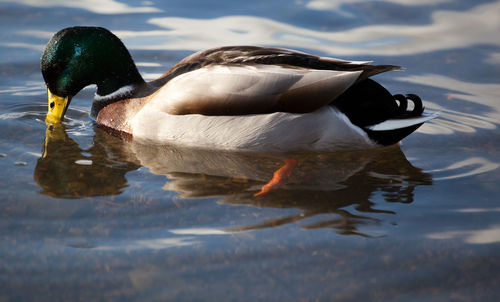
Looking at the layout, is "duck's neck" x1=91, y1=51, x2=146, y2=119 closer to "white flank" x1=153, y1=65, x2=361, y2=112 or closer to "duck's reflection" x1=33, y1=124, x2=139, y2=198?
"duck's reflection" x1=33, y1=124, x2=139, y2=198

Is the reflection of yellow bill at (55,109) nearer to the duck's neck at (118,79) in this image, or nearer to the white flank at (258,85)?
the duck's neck at (118,79)

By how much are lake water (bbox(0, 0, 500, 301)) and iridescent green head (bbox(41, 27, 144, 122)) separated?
0.34 m

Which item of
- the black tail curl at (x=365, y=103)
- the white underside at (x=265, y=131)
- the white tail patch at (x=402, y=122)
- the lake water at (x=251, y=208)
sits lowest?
the lake water at (x=251, y=208)

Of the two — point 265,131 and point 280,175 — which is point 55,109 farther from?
point 280,175

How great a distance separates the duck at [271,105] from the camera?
5.18 meters

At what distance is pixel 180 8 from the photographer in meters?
8.84

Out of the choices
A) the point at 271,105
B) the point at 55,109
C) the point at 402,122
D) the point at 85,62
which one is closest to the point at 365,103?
the point at 402,122

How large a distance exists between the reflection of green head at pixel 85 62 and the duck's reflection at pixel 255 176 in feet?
1.53

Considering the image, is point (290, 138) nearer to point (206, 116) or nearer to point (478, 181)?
point (206, 116)

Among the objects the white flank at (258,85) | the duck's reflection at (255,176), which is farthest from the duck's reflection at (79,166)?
the white flank at (258,85)

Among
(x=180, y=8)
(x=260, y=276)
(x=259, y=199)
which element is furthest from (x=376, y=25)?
(x=260, y=276)

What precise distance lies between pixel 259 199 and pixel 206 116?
3.06ft

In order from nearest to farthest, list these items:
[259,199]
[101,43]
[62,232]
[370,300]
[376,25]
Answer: [370,300]
[62,232]
[259,199]
[101,43]
[376,25]

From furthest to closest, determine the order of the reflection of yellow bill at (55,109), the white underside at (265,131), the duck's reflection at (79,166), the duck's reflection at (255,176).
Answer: the reflection of yellow bill at (55,109), the white underside at (265,131), the duck's reflection at (79,166), the duck's reflection at (255,176)
